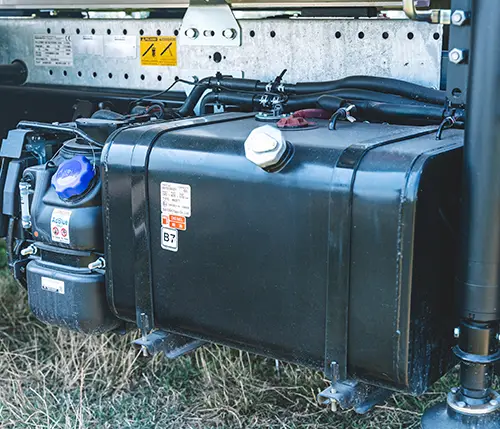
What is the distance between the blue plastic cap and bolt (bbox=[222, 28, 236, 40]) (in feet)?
1.84

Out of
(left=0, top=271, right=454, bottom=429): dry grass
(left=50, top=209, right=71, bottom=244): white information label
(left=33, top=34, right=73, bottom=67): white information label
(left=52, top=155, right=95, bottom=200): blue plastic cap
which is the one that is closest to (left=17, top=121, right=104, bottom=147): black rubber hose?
(left=52, top=155, right=95, bottom=200): blue plastic cap

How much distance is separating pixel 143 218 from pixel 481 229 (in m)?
0.70

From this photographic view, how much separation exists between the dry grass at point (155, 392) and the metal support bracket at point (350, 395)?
0.63m

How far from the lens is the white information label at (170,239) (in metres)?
1.58

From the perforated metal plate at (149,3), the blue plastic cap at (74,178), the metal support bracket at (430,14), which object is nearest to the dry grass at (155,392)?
the blue plastic cap at (74,178)

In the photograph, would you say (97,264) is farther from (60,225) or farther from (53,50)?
(53,50)

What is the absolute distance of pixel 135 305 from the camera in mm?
1694

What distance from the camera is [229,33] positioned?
6.78ft

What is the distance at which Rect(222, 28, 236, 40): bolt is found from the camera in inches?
81.3

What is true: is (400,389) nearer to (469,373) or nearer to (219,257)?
(469,373)

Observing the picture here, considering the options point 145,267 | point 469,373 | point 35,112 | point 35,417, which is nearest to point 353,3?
point 145,267

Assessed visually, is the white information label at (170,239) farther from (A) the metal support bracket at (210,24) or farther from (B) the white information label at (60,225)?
(A) the metal support bracket at (210,24)

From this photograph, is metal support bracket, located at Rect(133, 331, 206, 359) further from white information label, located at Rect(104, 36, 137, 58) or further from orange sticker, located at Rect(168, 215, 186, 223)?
white information label, located at Rect(104, 36, 137, 58)

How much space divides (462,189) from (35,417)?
1.41 metres
